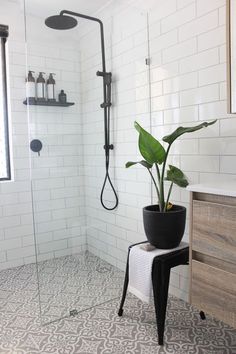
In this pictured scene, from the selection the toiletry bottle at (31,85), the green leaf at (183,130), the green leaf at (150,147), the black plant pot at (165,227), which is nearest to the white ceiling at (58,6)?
the toiletry bottle at (31,85)

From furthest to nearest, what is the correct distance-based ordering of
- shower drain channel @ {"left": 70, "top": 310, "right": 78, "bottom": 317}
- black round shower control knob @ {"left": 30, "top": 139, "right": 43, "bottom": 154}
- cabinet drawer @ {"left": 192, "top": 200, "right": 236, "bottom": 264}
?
black round shower control knob @ {"left": 30, "top": 139, "right": 43, "bottom": 154} → shower drain channel @ {"left": 70, "top": 310, "right": 78, "bottom": 317} → cabinet drawer @ {"left": 192, "top": 200, "right": 236, "bottom": 264}

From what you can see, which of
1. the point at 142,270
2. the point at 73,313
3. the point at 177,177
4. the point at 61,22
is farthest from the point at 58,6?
the point at 73,313

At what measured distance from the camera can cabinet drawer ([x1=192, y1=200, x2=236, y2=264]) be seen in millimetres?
1310

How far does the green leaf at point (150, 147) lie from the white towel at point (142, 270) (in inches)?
21.7

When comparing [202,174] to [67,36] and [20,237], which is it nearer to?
[67,36]

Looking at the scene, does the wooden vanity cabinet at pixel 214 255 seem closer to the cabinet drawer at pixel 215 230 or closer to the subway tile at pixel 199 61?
the cabinet drawer at pixel 215 230

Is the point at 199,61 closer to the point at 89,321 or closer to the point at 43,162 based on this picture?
the point at 43,162

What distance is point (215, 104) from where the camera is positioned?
181 centimetres

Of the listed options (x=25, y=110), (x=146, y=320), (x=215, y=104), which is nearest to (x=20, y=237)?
(x=25, y=110)

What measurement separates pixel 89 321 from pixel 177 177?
44.5 inches

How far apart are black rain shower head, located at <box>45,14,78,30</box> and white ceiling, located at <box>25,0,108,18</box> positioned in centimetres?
6

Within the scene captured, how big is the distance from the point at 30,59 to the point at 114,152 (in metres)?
1.05

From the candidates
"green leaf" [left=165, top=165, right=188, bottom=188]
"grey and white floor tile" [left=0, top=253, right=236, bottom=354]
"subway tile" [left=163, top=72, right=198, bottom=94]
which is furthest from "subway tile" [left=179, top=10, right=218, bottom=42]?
"grey and white floor tile" [left=0, top=253, right=236, bottom=354]

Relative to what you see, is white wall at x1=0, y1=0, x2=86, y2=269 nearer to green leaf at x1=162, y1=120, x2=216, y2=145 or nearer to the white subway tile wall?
the white subway tile wall
